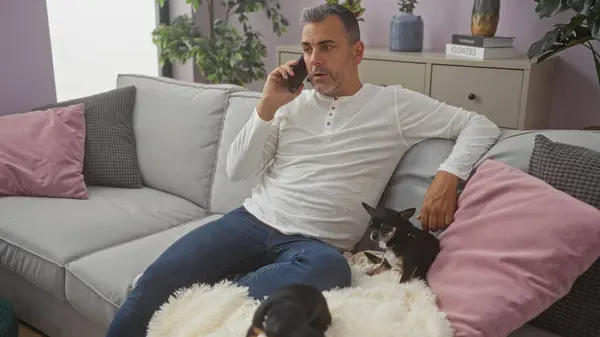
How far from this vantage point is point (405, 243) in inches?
55.9

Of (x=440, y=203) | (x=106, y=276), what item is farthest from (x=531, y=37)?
(x=106, y=276)

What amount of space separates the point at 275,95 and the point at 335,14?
303 mm

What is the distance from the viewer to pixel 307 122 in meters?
1.75

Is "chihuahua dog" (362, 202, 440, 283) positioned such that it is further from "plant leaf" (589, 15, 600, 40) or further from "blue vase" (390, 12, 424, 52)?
"blue vase" (390, 12, 424, 52)

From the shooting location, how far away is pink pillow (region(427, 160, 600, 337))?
4.01 ft

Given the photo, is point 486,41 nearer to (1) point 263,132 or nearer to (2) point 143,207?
(1) point 263,132

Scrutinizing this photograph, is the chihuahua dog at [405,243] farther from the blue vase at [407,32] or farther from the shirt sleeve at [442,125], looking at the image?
the blue vase at [407,32]

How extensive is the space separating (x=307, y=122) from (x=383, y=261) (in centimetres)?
50

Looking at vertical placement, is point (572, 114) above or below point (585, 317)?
above

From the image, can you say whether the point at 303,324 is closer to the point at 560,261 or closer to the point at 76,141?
the point at 560,261

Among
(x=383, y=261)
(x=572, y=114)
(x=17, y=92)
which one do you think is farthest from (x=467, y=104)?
(x=17, y=92)

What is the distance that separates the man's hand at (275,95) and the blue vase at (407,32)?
1.16m

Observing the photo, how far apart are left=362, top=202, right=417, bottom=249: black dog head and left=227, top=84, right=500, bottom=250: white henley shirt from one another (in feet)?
0.63

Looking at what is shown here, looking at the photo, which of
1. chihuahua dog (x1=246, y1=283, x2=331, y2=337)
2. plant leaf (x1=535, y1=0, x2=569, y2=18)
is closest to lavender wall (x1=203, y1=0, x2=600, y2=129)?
plant leaf (x1=535, y1=0, x2=569, y2=18)
